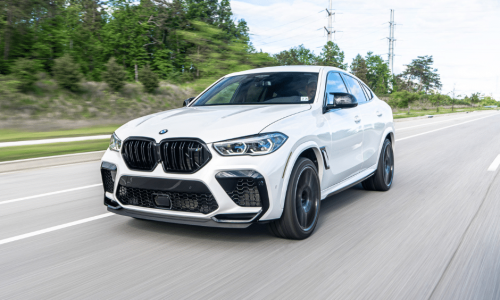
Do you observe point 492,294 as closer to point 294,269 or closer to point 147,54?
point 294,269

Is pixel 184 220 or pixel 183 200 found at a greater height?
pixel 183 200

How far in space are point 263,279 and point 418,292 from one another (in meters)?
1.07

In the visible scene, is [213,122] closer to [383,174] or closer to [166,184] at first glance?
[166,184]

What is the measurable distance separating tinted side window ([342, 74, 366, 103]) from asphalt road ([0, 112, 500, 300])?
1366 mm

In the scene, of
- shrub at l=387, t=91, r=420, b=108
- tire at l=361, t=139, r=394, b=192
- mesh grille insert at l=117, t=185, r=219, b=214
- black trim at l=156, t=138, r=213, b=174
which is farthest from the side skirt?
shrub at l=387, t=91, r=420, b=108

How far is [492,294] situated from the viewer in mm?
3086

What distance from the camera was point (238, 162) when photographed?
375 centimetres

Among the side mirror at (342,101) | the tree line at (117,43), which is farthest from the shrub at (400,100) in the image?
the side mirror at (342,101)

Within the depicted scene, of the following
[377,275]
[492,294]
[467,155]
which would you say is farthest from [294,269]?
[467,155]

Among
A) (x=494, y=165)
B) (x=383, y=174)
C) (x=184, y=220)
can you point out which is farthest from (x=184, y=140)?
(x=494, y=165)

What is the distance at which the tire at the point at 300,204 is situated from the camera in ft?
13.3

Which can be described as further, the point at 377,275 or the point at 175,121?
the point at 175,121

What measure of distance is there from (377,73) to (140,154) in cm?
11973

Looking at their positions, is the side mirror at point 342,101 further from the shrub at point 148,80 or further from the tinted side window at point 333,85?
the shrub at point 148,80
